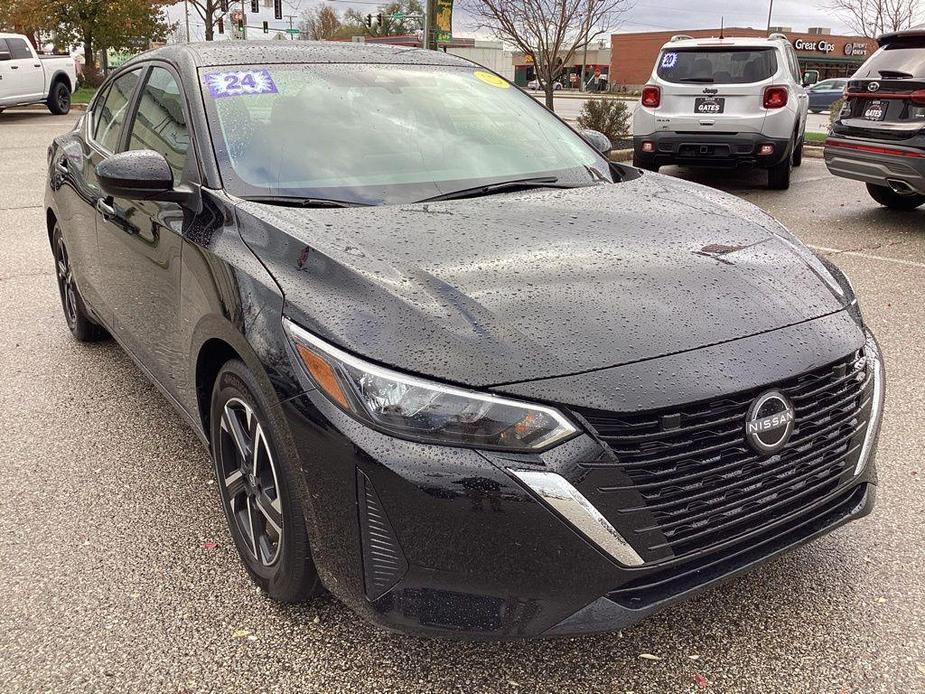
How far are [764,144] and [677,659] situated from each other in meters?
8.83

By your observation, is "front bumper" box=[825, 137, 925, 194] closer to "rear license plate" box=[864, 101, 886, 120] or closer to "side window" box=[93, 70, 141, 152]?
"rear license plate" box=[864, 101, 886, 120]

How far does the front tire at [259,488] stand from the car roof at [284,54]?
4.78ft

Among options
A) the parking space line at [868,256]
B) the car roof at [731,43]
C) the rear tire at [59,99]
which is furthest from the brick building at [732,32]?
the parking space line at [868,256]

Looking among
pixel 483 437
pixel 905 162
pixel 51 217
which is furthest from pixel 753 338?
pixel 905 162

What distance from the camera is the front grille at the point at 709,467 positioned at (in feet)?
6.24

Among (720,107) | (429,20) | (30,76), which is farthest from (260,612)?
(30,76)

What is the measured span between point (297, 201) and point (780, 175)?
30.3ft

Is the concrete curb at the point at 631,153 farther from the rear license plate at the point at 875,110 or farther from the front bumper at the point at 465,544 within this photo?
the front bumper at the point at 465,544

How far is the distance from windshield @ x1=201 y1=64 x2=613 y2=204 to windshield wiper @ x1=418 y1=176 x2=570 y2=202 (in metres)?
0.02

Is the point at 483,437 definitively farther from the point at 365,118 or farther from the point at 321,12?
the point at 321,12

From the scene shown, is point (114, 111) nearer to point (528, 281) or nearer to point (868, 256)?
point (528, 281)

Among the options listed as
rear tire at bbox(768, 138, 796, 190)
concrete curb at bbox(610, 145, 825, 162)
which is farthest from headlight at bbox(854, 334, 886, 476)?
concrete curb at bbox(610, 145, 825, 162)

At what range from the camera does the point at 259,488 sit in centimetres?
244

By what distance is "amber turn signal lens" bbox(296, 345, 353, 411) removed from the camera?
198 cm
